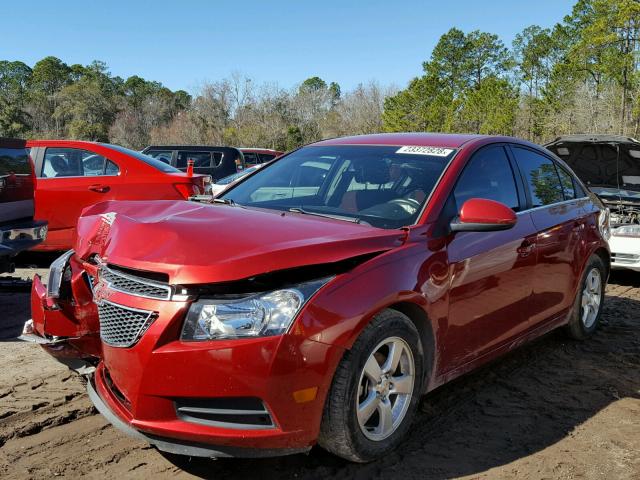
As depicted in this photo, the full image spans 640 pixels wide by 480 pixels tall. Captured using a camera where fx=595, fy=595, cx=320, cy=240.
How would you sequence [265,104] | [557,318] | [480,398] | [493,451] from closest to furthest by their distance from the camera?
[493,451] < [480,398] < [557,318] < [265,104]

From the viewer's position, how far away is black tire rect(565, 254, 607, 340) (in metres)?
5.08

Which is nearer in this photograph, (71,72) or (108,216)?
(108,216)

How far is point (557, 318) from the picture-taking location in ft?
15.6

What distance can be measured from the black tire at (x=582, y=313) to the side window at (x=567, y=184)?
581 mm

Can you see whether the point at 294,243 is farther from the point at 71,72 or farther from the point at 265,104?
the point at 71,72

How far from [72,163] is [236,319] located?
637cm

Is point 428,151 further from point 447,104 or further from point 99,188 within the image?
point 447,104

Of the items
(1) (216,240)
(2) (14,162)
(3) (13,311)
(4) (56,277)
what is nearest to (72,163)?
(2) (14,162)

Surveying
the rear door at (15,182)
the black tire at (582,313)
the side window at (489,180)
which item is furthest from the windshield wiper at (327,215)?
the rear door at (15,182)

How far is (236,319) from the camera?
8.34 feet

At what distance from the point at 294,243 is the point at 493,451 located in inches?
64.1

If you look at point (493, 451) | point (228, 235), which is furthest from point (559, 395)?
point (228, 235)

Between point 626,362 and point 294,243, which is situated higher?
point 294,243

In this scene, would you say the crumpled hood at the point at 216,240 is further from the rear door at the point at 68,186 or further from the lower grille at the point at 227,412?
the rear door at the point at 68,186
